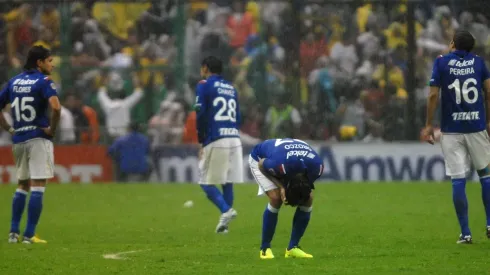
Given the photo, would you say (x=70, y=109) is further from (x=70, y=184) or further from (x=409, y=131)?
(x=409, y=131)

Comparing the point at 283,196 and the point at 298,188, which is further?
the point at 283,196

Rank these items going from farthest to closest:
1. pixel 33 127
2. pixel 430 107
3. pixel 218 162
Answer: pixel 218 162, pixel 33 127, pixel 430 107

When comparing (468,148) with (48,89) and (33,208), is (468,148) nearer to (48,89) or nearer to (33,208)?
(48,89)

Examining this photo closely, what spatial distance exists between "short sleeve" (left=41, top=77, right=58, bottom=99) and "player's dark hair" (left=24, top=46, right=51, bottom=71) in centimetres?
30

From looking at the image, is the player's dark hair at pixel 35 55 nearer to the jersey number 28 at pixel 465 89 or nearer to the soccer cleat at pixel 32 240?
the soccer cleat at pixel 32 240

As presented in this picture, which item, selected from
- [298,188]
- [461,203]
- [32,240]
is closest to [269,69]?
[32,240]

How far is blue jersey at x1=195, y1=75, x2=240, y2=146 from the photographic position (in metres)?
15.9

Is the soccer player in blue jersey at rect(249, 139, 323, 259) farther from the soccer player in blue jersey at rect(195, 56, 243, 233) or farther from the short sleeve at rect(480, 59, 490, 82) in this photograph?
the soccer player in blue jersey at rect(195, 56, 243, 233)

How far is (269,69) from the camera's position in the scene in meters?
26.4

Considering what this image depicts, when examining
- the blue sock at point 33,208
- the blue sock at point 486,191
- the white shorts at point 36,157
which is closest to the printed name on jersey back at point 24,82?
the white shorts at point 36,157

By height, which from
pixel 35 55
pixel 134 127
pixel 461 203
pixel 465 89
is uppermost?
pixel 35 55

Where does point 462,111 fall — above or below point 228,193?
above

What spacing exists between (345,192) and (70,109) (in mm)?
7653

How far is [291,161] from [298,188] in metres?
0.30
